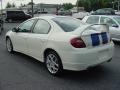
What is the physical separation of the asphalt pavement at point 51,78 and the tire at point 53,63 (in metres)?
0.14

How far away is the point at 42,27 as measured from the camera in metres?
6.46

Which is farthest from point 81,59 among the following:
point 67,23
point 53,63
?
point 67,23

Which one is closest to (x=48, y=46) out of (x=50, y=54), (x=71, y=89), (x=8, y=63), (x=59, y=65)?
(x=50, y=54)

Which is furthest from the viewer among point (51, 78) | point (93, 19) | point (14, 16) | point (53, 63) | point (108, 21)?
point (14, 16)

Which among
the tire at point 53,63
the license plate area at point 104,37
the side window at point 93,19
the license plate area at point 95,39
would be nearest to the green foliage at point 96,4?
the side window at point 93,19

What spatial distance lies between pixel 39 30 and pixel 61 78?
5.10 feet

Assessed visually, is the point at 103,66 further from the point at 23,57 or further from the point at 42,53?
the point at 23,57

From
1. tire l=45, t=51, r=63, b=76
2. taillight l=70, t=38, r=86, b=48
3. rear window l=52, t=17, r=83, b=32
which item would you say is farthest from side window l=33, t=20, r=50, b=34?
taillight l=70, t=38, r=86, b=48

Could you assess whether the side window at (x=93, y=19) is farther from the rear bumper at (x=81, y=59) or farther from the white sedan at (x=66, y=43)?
the rear bumper at (x=81, y=59)

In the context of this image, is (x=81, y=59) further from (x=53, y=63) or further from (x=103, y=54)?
(x=53, y=63)

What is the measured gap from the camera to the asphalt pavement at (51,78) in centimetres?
514

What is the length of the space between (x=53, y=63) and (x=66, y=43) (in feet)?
2.56

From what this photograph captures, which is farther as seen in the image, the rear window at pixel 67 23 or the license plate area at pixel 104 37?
the rear window at pixel 67 23

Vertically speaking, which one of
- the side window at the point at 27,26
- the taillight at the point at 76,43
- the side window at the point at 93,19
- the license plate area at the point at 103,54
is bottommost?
the license plate area at the point at 103,54
